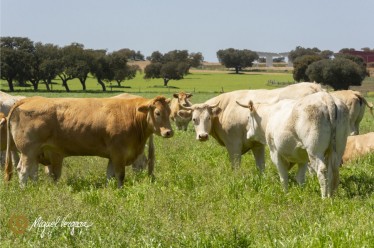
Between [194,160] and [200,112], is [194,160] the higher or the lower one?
the lower one

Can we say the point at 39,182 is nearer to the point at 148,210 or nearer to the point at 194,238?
the point at 148,210

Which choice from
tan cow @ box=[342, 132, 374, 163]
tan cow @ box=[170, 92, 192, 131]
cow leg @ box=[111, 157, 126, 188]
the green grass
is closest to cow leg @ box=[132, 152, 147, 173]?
cow leg @ box=[111, 157, 126, 188]

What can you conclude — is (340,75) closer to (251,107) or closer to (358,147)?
(358,147)

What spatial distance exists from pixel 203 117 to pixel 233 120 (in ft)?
2.13

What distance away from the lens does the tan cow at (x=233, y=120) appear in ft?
41.3

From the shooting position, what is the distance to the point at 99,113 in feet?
36.7

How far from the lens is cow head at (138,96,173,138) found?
11.3 metres

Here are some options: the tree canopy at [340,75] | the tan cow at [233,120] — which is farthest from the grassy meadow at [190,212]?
the tree canopy at [340,75]

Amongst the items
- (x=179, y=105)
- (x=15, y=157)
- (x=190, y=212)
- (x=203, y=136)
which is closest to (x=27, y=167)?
(x=15, y=157)

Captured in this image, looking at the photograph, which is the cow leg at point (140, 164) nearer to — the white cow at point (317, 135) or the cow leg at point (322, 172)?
the white cow at point (317, 135)

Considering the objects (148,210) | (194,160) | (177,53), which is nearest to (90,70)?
(177,53)

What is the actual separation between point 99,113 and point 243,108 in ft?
10.8

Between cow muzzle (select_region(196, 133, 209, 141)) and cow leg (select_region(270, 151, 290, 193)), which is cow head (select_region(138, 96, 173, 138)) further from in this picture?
cow leg (select_region(270, 151, 290, 193))

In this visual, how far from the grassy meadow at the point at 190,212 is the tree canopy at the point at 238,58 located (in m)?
131
